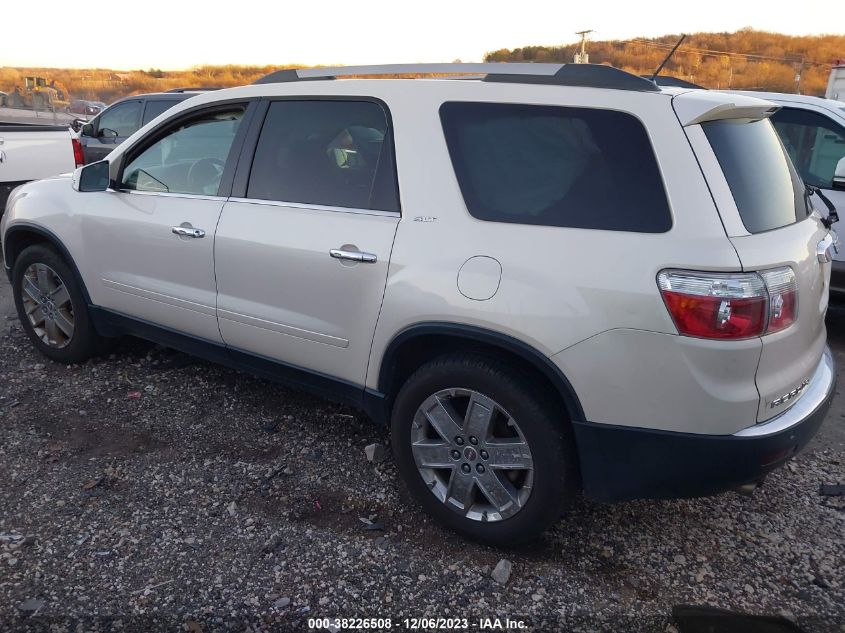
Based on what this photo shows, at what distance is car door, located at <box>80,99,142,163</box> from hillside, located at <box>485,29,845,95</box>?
2220 centimetres

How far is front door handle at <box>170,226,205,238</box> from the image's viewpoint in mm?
3486

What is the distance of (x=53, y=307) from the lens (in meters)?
4.45

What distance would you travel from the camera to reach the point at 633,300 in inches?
89.0

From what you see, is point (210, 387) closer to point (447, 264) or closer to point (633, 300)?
point (447, 264)

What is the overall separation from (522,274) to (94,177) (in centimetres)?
291

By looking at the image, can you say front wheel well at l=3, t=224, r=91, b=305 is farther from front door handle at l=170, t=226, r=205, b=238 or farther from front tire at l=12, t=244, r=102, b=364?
front door handle at l=170, t=226, r=205, b=238

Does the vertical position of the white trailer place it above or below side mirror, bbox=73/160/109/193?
above

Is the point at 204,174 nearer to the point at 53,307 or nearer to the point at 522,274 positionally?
the point at 53,307

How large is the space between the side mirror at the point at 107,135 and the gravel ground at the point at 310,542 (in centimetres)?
758

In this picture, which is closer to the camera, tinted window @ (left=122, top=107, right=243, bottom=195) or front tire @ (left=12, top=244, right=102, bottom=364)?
tinted window @ (left=122, top=107, right=243, bottom=195)

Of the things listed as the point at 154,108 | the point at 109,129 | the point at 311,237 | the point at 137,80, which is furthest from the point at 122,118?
the point at 137,80

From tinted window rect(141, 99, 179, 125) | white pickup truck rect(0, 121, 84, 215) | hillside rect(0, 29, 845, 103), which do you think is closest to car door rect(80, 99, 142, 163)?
tinted window rect(141, 99, 179, 125)

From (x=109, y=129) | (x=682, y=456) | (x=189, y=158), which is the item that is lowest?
(x=682, y=456)

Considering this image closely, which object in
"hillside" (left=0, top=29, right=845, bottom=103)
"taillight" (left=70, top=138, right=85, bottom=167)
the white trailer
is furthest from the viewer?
"hillside" (left=0, top=29, right=845, bottom=103)
